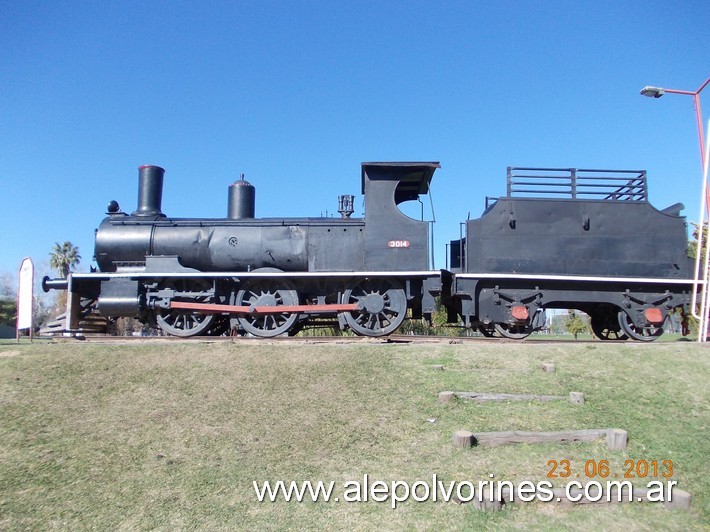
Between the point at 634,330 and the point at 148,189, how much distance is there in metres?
11.9

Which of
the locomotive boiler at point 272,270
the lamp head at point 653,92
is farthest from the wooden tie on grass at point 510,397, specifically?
the lamp head at point 653,92

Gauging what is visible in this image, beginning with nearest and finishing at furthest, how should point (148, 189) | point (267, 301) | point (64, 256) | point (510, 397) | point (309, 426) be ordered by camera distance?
point (309, 426), point (510, 397), point (267, 301), point (148, 189), point (64, 256)

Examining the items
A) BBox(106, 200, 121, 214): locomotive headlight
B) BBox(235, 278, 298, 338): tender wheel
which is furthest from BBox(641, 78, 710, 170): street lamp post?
BBox(106, 200, 121, 214): locomotive headlight

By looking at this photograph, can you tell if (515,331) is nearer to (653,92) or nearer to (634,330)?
(634,330)

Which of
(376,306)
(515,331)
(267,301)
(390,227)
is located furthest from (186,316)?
(515,331)

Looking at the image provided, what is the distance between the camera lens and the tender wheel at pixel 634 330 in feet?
36.3

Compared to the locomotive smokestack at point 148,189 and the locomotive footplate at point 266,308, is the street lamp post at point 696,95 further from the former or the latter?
the locomotive smokestack at point 148,189

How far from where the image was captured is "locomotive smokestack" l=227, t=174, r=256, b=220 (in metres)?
12.6

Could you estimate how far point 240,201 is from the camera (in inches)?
498

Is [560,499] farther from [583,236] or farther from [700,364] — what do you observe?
[583,236]

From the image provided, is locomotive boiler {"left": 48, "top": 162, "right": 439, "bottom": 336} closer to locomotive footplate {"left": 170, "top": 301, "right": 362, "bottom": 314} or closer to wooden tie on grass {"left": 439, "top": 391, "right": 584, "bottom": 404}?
locomotive footplate {"left": 170, "top": 301, "right": 362, "bottom": 314}

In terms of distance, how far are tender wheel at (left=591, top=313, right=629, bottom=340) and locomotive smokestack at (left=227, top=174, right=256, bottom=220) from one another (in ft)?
29.9

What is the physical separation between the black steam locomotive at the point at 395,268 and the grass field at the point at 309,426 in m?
1.96

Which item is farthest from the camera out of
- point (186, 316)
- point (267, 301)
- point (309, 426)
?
point (186, 316)
